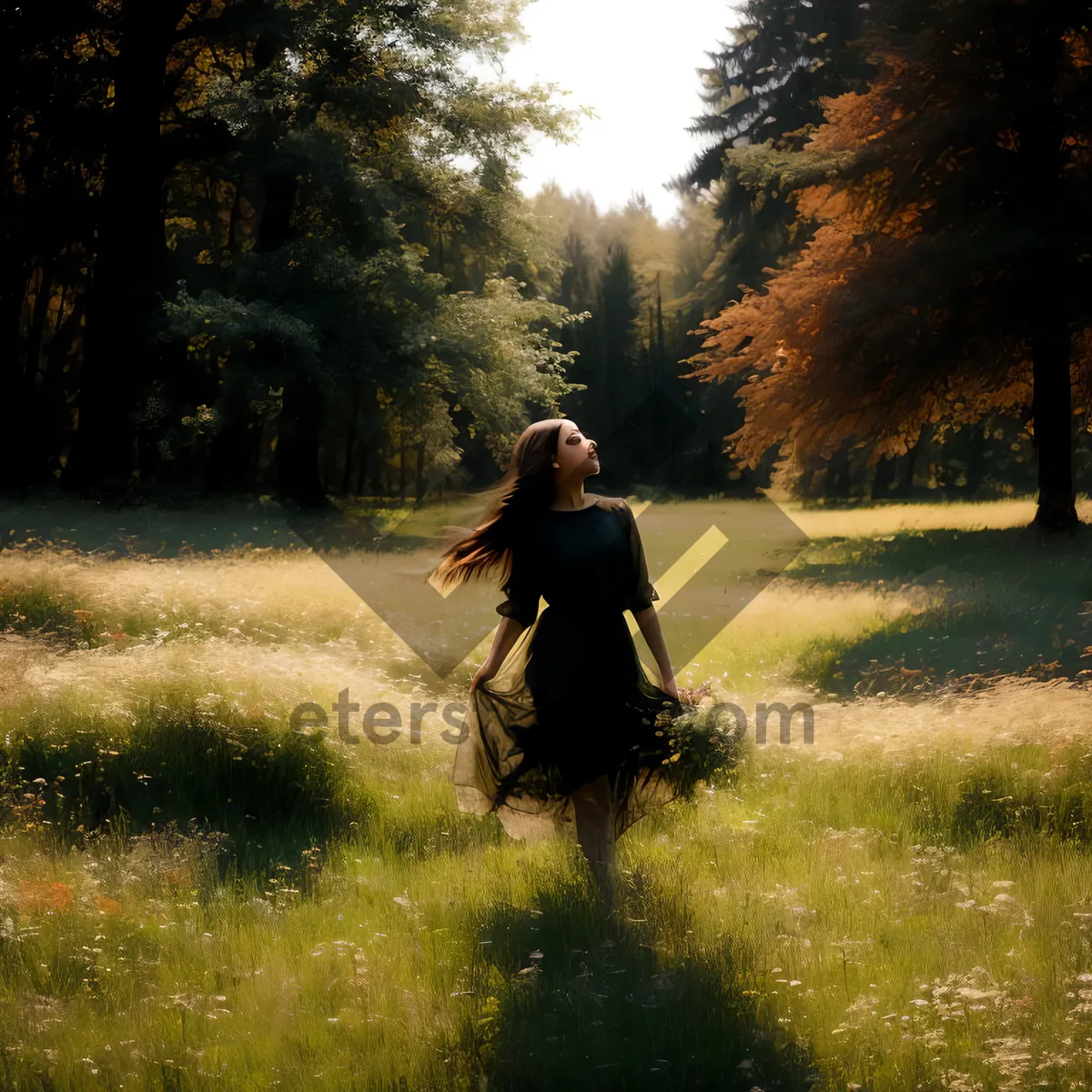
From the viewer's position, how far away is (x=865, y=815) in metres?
6.62

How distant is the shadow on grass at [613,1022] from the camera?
12.0 feet

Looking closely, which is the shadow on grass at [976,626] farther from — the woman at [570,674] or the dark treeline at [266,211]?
the dark treeline at [266,211]

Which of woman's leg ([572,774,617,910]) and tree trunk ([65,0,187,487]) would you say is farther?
tree trunk ([65,0,187,487])

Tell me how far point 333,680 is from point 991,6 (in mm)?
13101

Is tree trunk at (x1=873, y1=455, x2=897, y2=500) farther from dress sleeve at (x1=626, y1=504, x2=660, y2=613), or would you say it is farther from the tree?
dress sleeve at (x1=626, y1=504, x2=660, y2=613)

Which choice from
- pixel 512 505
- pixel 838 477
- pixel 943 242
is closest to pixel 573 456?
pixel 512 505

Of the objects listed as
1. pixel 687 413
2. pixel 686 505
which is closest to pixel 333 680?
pixel 686 505

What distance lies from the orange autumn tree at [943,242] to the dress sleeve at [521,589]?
1144 cm

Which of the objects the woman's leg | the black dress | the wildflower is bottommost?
the wildflower

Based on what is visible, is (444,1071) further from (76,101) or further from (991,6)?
(76,101)

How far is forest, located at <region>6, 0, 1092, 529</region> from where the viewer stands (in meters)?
15.5

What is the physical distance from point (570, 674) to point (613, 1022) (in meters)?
1.52

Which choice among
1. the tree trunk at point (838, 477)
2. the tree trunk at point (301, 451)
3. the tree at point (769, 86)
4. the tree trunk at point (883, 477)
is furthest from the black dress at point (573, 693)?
the tree trunk at point (838, 477)

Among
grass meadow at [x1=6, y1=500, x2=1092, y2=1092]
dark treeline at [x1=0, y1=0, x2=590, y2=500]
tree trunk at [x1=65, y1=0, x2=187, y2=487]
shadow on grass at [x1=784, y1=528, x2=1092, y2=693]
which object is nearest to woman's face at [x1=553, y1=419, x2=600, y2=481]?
grass meadow at [x1=6, y1=500, x2=1092, y2=1092]
